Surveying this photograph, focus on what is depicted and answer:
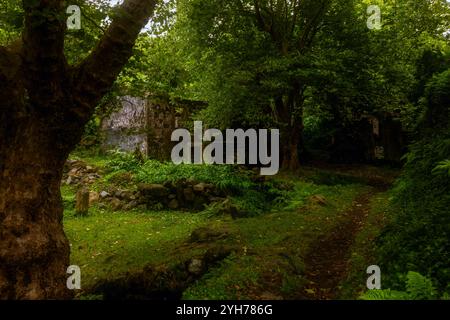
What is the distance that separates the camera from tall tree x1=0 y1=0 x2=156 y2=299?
6371 millimetres

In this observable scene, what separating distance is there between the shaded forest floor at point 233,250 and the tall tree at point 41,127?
1548 millimetres

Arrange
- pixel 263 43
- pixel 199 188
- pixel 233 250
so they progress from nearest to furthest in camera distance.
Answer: pixel 233 250 < pixel 199 188 < pixel 263 43

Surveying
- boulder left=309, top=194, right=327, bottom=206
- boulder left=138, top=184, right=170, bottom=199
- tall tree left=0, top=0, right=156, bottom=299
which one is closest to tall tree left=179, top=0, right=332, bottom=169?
boulder left=309, top=194, right=327, bottom=206

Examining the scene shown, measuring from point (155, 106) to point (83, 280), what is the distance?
1543cm

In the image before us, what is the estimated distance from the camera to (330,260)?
891cm

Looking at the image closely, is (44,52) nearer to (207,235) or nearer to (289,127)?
(207,235)

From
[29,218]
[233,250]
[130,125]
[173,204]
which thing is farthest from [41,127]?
[130,125]

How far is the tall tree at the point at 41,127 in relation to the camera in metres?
6.37

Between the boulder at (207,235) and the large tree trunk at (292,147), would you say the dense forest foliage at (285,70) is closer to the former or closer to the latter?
the large tree trunk at (292,147)

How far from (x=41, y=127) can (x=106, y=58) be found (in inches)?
63.6

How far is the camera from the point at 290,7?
67.3ft

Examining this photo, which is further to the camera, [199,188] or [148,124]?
[148,124]

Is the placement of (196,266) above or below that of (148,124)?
below
